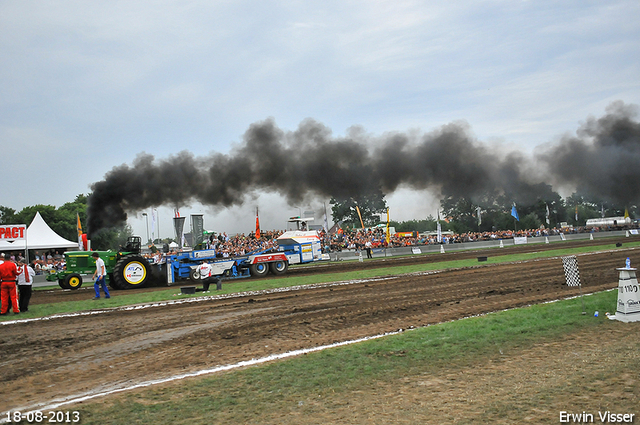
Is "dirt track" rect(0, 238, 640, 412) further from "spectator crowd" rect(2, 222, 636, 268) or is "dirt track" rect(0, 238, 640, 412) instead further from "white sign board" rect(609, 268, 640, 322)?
"spectator crowd" rect(2, 222, 636, 268)

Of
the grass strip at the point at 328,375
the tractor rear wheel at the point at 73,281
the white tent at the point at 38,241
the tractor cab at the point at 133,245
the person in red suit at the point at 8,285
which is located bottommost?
the grass strip at the point at 328,375

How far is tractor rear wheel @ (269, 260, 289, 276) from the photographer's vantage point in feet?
86.0

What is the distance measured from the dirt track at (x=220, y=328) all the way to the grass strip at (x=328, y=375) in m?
0.98

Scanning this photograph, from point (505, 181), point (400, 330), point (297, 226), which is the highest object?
point (505, 181)

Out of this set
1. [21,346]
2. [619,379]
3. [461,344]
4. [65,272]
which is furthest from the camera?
[65,272]

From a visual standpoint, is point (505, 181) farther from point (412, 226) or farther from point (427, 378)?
point (412, 226)

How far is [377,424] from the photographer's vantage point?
4711 mm

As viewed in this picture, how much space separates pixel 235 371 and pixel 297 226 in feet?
67.9

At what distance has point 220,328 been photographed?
34.7 ft

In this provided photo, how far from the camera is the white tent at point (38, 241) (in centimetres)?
3710

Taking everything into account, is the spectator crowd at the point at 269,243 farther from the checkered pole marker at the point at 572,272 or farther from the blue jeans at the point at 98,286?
the checkered pole marker at the point at 572,272

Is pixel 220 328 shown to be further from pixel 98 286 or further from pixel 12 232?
pixel 12 232

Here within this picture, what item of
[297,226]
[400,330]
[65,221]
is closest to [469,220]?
[297,226]

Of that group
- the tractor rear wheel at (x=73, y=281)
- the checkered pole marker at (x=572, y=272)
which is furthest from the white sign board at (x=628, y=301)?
the tractor rear wheel at (x=73, y=281)
